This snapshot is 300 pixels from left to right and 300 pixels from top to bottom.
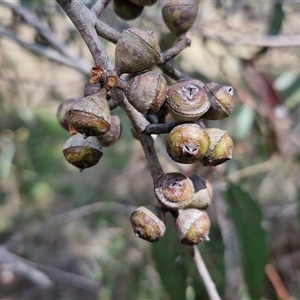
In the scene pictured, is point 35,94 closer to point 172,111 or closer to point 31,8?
point 31,8

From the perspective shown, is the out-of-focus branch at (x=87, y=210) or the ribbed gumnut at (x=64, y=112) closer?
the ribbed gumnut at (x=64, y=112)

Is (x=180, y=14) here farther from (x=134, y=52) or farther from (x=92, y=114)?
(x=92, y=114)

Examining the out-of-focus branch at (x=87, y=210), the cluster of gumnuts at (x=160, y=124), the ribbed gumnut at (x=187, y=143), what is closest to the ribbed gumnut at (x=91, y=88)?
the cluster of gumnuts at (x=160, y=124)

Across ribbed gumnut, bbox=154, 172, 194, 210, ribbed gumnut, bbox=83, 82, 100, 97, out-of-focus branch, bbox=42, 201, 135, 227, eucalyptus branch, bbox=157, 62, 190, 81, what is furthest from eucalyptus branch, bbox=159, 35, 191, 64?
out-of-focus branch, bbox=42, 201, 135, 227

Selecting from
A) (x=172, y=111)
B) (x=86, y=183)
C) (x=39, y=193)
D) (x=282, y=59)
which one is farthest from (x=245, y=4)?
(x=172, y=111)

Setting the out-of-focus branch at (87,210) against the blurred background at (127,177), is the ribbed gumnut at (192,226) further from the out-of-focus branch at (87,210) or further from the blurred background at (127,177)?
the out-of-focus branch at (87,210)

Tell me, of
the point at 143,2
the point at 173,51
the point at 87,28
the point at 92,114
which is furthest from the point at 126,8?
the point at 92,114

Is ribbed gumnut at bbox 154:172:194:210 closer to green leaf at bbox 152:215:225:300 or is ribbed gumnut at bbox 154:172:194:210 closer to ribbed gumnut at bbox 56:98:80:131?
ribbed gumnut at bbox 56:98:80:131
